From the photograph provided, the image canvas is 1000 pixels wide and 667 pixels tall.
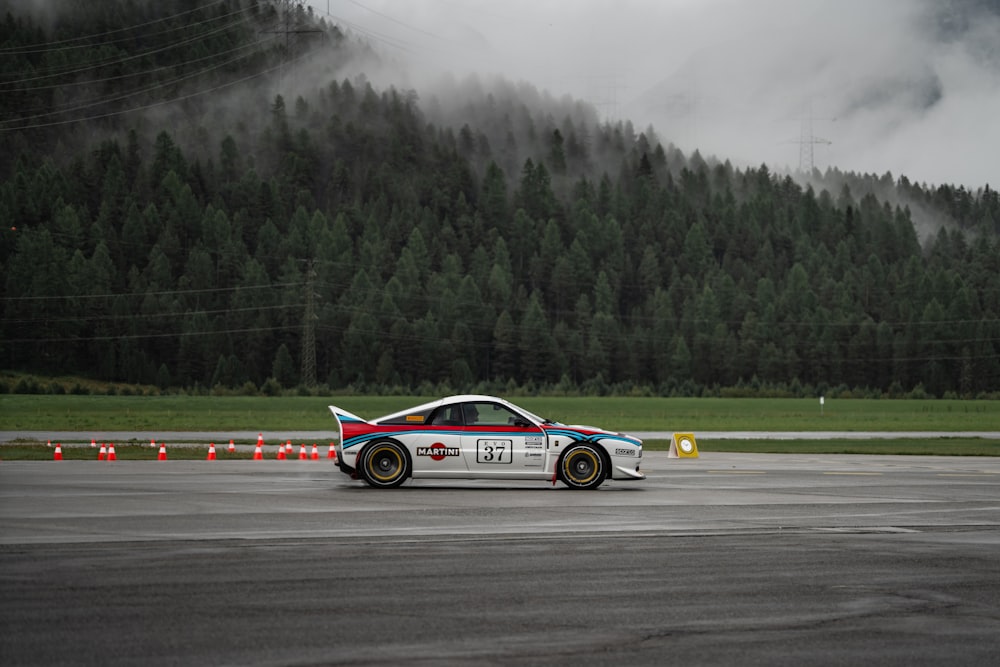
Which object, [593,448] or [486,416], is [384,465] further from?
[593,448]

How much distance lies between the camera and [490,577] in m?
10.5

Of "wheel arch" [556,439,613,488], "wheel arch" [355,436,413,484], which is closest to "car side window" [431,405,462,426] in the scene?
"wheel arch" [355,436,413,484]

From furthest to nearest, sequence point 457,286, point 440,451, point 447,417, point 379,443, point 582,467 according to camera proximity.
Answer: point 457,286 → point 582,467 → point 447,417 → point 379,443 → point 440,451

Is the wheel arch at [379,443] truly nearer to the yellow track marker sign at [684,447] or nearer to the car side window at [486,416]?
the car side window at [486,416]

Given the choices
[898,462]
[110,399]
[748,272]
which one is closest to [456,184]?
[748,272]

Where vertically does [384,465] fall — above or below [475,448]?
below

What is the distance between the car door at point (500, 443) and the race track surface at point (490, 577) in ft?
1.80

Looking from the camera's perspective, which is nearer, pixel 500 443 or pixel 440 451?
pixel 440 451

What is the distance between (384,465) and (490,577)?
30.8 ft

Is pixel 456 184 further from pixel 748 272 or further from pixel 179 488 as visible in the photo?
pixel 179 488

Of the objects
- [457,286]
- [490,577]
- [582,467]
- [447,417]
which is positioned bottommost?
[490,577]

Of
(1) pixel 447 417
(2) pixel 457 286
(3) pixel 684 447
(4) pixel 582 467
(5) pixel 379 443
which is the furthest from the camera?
(2) pixel 457 286

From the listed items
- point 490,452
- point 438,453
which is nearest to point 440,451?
point 438,453

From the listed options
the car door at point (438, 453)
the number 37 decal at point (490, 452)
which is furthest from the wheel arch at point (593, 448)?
the car door at point (438, 453)
